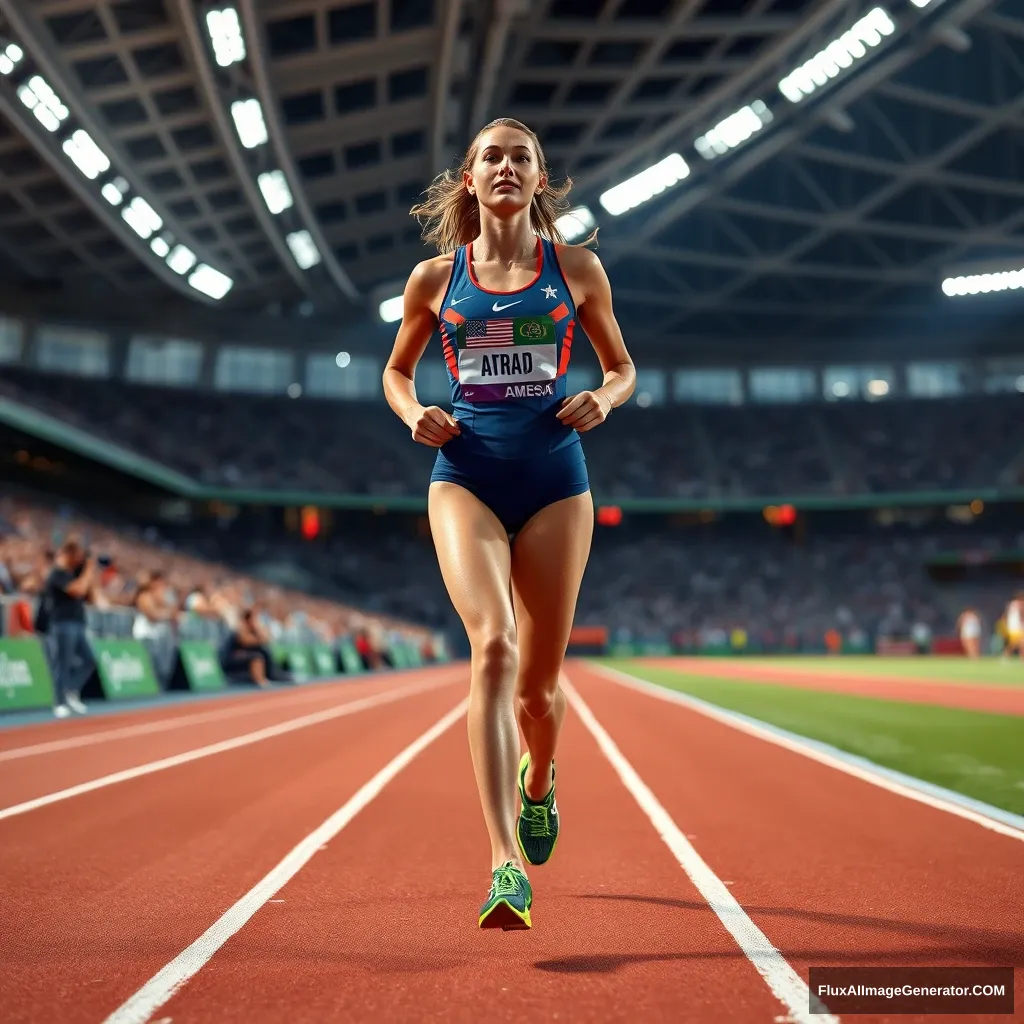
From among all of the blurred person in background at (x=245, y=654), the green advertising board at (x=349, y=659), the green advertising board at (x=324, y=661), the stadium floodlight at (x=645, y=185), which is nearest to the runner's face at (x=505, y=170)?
the blurred person in background at (x=245, y=654)

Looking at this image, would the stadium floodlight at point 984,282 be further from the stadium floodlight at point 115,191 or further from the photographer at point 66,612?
the photographer at point 66,612

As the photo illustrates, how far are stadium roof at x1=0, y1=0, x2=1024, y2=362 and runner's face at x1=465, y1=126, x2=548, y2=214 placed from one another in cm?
2183

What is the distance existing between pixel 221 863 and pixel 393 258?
40.6 m

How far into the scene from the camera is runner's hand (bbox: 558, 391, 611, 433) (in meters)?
3.68

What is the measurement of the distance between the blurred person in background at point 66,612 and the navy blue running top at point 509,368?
10.1 m

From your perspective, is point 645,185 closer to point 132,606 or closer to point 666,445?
point 666,445

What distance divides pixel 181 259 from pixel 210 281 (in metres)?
2.86

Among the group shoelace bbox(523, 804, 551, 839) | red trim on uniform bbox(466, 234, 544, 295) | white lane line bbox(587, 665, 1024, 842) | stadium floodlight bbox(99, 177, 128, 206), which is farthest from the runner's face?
stadium floodlight bbox(99, 177, 128, 206)

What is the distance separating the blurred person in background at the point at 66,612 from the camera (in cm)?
1263

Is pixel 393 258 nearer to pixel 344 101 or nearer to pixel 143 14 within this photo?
pixel 344 101

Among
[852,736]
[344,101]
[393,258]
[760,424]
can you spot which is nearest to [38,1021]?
[852,736]

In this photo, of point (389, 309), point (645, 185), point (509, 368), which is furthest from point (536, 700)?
point (389, 309)

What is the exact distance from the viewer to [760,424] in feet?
193

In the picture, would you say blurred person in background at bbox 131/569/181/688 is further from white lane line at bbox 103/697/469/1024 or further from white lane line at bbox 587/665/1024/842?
white lane line at bbox 103/697/469/1024
